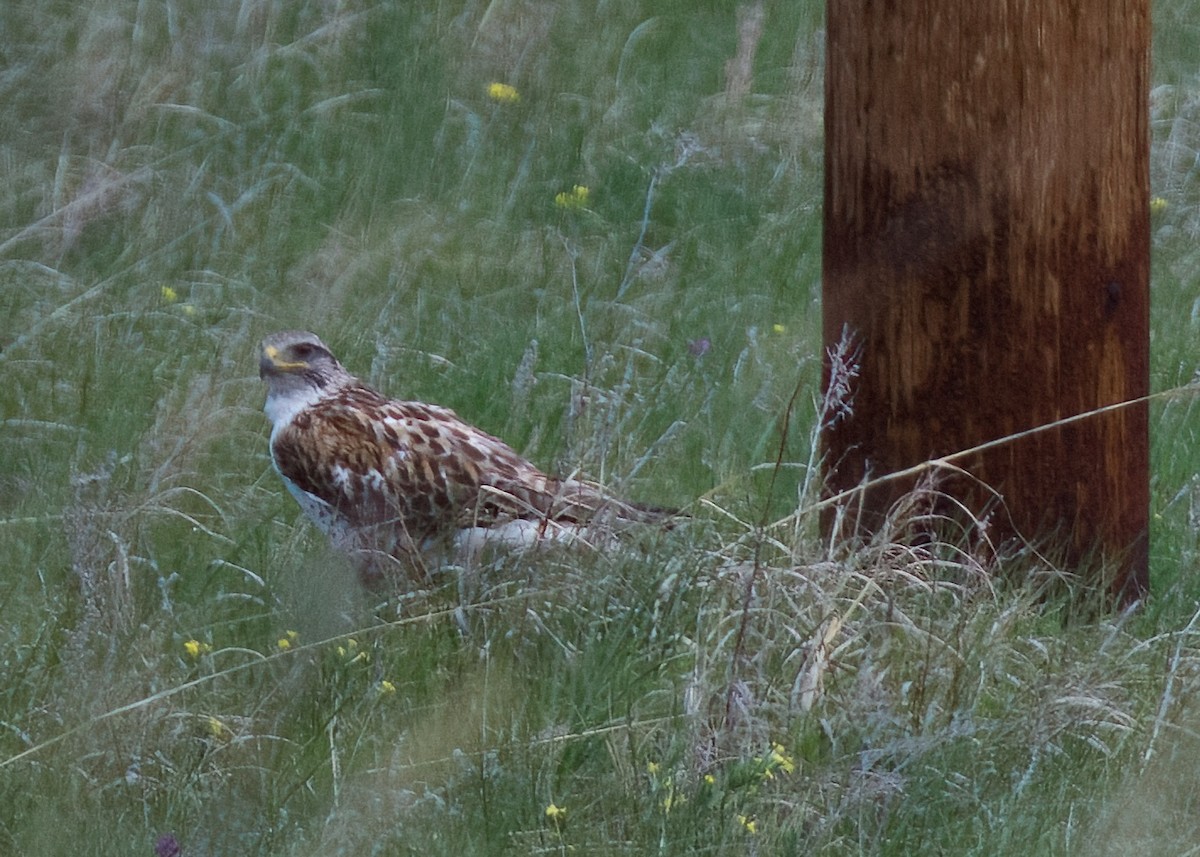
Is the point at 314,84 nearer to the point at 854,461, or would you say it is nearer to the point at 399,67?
the point at 399,67

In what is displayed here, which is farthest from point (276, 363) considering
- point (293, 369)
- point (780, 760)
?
point (780, 760)

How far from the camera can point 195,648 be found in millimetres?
3873

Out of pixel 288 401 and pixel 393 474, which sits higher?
pixel 288 401

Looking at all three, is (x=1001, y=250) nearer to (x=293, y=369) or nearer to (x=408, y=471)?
(x=408, y=471)

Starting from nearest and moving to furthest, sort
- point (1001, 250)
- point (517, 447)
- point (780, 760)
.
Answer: point (780, 760) < point (1001, 250) < point (517, 447)

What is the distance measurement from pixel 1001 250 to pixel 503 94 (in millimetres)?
4195

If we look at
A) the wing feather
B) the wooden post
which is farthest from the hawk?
the wooden post

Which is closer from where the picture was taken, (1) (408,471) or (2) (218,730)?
(2) (218,730)

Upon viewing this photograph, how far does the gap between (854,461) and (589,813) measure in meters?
1.48

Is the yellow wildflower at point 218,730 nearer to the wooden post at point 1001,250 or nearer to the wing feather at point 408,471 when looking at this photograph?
the wing feather at point 408,471

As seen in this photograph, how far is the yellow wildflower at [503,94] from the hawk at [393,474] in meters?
3.07

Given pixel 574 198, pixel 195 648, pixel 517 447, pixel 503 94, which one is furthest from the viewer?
pixel 503 94

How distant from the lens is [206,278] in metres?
6.99

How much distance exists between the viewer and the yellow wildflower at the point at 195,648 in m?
3.87
